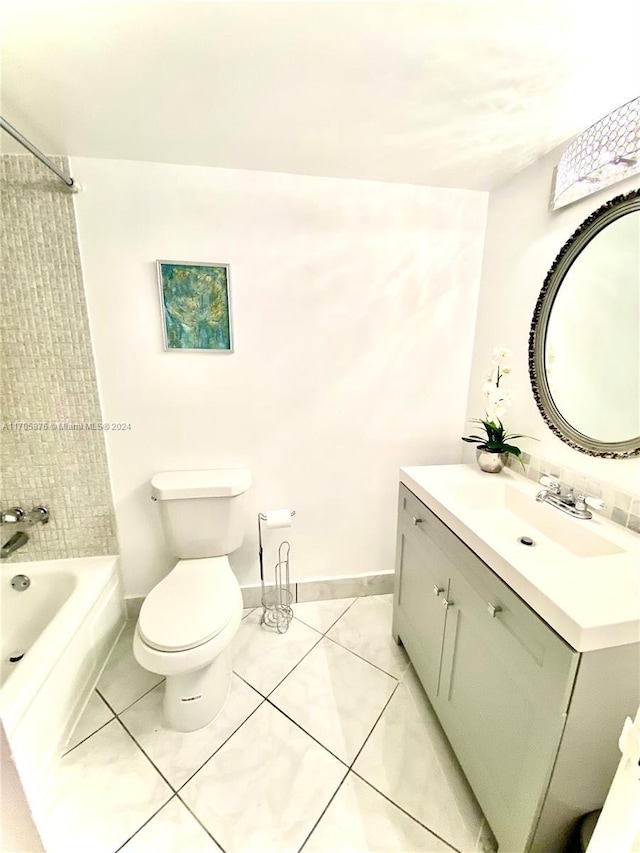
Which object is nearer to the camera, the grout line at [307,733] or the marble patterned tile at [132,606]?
the grout line at [307,733]

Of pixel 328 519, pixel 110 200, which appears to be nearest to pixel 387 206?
pixel 110 200

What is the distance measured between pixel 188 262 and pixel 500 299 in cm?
147

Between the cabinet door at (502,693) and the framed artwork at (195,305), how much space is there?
137cm

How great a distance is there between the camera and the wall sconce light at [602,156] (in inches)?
36.8

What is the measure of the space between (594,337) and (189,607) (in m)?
1.81

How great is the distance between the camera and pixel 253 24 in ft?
2.78

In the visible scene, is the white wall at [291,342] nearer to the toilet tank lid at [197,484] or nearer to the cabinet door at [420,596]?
→ the toilet tank lid at [197,484]

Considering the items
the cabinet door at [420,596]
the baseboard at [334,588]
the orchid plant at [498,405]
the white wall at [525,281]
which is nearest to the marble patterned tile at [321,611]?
the baseboard at [334,588]

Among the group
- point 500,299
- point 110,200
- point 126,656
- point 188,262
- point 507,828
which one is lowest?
point 126,656

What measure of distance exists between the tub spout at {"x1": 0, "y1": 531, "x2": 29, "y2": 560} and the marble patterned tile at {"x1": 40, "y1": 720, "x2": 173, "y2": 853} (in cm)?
86

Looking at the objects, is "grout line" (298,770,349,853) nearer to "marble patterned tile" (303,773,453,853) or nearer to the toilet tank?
"marble patterned tile" (303,773,453,853)

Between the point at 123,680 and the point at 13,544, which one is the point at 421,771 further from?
the point at 13,544

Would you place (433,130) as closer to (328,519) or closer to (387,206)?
(387,206)

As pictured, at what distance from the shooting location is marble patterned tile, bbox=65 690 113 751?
129 centimetres
